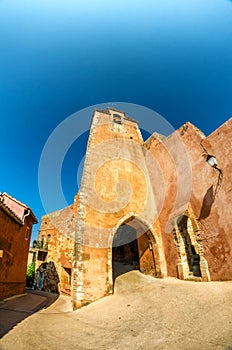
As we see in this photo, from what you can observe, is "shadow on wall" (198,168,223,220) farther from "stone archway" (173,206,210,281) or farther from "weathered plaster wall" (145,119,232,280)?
"stone archway" (173,206,210,281)

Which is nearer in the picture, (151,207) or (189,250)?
(189,250)

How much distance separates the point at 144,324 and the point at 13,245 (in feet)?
23.5

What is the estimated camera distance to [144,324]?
15.7 feet

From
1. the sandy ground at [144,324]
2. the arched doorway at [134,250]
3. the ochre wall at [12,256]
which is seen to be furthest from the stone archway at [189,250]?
the ochre wall at [12,256]

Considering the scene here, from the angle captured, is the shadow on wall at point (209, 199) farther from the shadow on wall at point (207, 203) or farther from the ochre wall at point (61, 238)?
the ochre wall at point (61, 238)

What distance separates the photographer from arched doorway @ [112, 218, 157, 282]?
10344 mm

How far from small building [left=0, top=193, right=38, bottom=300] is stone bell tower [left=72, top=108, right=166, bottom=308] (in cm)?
306

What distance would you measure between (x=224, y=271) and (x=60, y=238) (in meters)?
12.1

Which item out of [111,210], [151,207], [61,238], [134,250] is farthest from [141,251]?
[61,238]

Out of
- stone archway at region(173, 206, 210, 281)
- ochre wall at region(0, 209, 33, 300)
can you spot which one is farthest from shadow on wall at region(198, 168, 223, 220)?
ochre wall at region(0, 209, 33, 300)

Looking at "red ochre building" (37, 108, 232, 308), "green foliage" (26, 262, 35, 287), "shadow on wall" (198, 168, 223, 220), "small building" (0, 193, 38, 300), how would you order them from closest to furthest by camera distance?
"red ochre building" (37, 108, 232, 308) → "shadow on wall" (198, 168, 223, 220) → "small building" (0, 193, 38, 300) → "green foliage" (26, 262, 35, 287)

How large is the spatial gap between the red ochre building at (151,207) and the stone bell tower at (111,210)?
4 centimetres

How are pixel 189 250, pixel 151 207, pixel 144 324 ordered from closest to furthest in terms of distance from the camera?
pixel 144 324 < pixel 189 250 < pixel 151 207

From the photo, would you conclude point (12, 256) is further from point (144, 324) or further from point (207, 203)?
point (207, 203)
